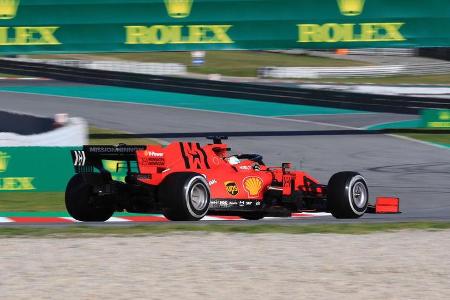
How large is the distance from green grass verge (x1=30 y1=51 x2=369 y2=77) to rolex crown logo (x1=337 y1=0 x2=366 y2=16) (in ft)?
65.9

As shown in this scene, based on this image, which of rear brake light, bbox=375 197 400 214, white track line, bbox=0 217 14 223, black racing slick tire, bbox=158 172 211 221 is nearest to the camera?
black racing slick tire, bbox=158 172 211 221

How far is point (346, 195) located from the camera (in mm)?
10945

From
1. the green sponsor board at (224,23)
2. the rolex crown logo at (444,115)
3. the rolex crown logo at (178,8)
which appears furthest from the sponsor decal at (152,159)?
the rolex crown logo at (444,115)

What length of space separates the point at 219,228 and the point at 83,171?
1728mm

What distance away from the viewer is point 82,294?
259 inches

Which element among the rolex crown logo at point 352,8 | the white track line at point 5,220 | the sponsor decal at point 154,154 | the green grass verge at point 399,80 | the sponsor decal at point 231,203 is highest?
the rolex crown logo at point 352,8

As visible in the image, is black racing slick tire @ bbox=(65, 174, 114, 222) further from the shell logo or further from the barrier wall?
the barrier wall

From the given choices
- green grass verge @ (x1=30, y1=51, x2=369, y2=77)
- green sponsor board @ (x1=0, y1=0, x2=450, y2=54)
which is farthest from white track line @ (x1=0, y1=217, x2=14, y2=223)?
green grass verge @ (x1=30, y1=51, x2=369, y2=77)

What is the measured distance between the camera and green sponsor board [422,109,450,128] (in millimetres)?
22969

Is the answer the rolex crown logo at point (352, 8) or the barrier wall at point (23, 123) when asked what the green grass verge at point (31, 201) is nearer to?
the barrier wall at point (23, 123)

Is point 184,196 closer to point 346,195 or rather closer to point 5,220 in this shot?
point 346,195

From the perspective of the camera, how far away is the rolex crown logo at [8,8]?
21.6 m

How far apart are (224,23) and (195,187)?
37.9 feet

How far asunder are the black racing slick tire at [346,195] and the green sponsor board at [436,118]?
12.2 meters
